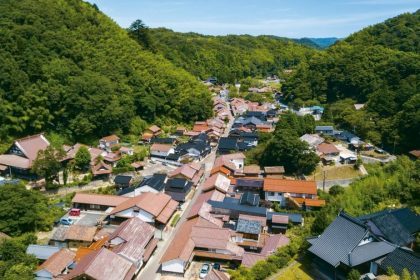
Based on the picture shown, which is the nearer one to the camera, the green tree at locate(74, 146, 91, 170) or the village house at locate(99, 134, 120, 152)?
the green tree at locate(74, 146, 91, 170)

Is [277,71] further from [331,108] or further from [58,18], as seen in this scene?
[58,18]

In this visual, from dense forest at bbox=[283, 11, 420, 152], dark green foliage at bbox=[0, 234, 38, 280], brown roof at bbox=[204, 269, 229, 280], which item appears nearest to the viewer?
dark green foliage at bbox=[0, 234, 38, 280]

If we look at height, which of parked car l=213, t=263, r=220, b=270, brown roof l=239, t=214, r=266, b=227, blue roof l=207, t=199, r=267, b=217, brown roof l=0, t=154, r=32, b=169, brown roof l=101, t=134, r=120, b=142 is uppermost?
brown roof l=0, t=154, r=32, b=169

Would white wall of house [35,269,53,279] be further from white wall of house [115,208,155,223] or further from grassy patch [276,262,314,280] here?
grassy patch [276,262,314,280]

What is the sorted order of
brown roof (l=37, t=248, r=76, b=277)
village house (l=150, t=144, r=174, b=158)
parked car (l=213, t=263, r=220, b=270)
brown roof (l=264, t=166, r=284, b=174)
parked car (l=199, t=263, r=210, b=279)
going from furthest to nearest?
village house (l=150, t=144, r=174, b=158) → brown roof (l=264, t=166, r=284, b=174) → parked car (l=213, t=263, r=220, b=270) → parked car (l=199, t=263, r=210, b=279) → brown roof (l=37, t=248, r=76, b=277)

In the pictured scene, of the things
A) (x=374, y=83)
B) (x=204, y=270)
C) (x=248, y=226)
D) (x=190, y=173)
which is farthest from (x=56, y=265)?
(x=374, y=83)

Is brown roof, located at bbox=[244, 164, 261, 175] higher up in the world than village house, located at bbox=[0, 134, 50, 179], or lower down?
lower down

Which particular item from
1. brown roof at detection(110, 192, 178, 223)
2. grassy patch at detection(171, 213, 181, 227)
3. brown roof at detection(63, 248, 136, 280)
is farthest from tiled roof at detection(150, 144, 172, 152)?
brown roof at detection(63, 248, 136, 280)
